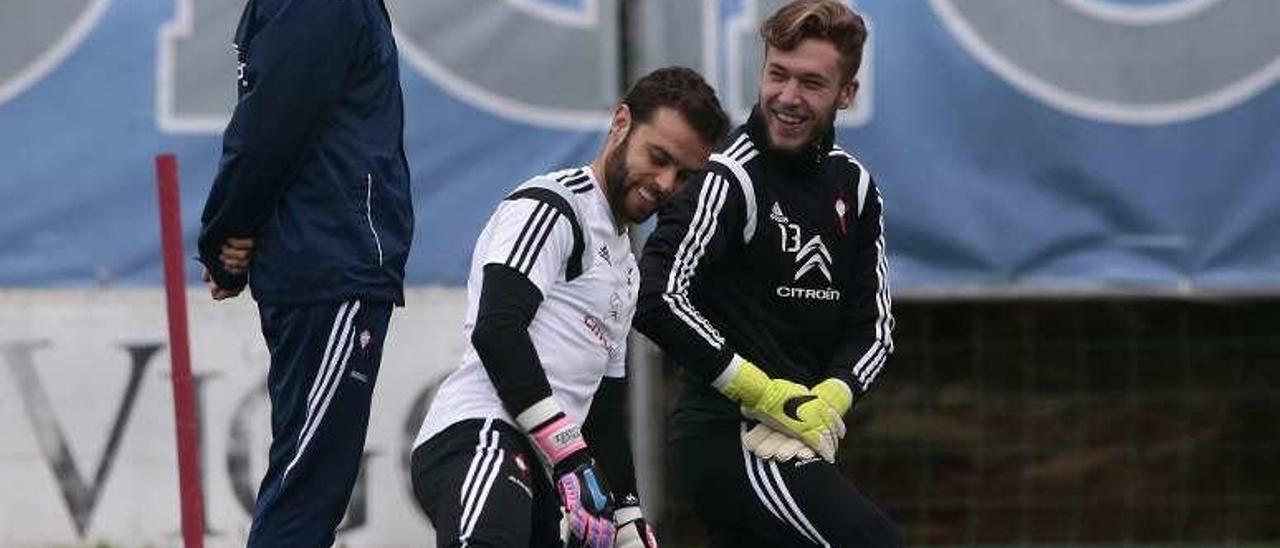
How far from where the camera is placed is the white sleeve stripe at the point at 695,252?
5500 millimetres

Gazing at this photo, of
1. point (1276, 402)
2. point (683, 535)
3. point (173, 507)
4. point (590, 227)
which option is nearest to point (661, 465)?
point (683, 535)

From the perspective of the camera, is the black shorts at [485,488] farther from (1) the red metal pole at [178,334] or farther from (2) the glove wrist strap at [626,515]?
(1) the red metal pole at [178,334]

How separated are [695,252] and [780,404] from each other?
1.20 feet

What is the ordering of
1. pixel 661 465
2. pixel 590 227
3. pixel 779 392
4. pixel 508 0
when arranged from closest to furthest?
pixel 590 227
pixel 779 392
pixel 508 0
pixel 661 465

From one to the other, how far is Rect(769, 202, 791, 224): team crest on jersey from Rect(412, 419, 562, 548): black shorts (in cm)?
90

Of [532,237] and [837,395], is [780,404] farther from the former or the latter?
[532,237]

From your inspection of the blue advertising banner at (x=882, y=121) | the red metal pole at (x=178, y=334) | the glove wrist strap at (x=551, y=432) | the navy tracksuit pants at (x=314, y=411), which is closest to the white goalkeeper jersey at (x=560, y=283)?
the glove wrist strap at (x=551, y=432)

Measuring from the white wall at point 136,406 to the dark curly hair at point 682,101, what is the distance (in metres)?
2.97

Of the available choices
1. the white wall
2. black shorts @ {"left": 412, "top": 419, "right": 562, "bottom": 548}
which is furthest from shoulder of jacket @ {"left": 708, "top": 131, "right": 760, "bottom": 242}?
the white wall

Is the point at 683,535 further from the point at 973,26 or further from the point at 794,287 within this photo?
the point at 794,287

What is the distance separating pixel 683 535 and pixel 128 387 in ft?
6.45

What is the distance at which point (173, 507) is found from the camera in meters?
7.99

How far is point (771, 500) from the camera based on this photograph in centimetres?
557

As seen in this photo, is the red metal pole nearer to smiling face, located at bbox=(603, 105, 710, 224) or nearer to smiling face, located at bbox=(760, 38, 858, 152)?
smiling face, located at bbox=(603, 105, 710, 224)
